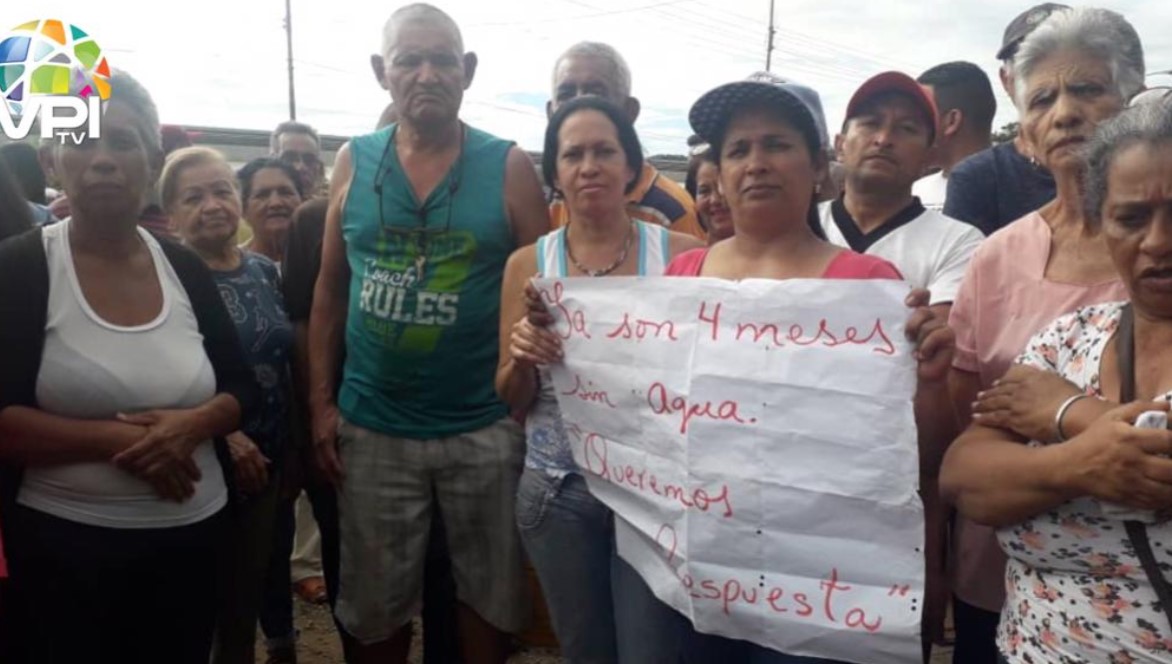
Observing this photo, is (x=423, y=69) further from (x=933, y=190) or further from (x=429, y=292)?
(x=933, y=190)

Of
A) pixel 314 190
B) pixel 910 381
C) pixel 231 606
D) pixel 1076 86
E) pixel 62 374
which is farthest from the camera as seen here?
pixel 314 190

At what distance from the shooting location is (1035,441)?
175cm

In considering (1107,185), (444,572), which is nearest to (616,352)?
(1107,185)

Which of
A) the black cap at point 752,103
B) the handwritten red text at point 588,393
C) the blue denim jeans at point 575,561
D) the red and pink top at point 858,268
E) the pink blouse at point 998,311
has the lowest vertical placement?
the blue denim jeans at point 575,561

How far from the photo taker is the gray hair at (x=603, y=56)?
3787 mm

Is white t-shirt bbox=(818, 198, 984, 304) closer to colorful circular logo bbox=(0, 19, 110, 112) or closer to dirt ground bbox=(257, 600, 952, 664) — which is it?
dirt ground bbox=(257, 600, 952, 664)

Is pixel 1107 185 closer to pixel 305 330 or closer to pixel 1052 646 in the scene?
pixel 1052 646

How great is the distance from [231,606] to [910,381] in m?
2.74

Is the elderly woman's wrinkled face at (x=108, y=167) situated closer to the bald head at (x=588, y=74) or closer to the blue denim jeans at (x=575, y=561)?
the blue denim jeans at (x=575, y=561)

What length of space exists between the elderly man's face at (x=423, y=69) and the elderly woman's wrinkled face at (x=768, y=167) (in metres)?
1.36

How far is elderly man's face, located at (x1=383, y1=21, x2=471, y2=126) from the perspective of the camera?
122 inches

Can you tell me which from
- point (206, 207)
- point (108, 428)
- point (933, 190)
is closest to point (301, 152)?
point (206, 207)

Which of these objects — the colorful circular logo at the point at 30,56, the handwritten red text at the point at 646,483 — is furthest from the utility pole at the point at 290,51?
the handwritten red text at the point at 646,483

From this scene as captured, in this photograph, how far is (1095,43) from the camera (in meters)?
2.18
